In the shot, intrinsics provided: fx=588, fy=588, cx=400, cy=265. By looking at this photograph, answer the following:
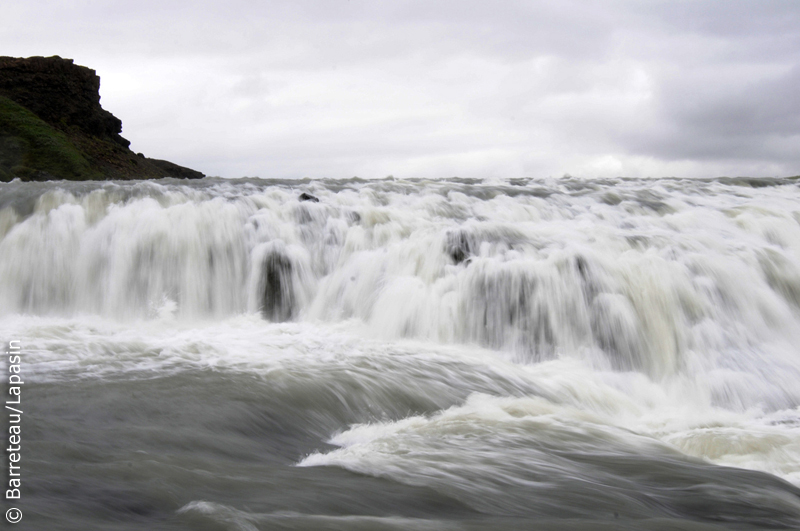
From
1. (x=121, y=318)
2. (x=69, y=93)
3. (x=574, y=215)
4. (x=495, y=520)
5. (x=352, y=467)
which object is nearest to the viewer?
(x=495, y=520)

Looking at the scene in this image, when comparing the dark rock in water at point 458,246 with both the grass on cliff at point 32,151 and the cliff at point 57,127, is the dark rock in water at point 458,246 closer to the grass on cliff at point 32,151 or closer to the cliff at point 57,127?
the cliff at point 57,127

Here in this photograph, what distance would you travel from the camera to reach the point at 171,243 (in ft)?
26.7

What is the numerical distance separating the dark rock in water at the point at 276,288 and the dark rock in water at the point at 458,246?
2169 millimetres

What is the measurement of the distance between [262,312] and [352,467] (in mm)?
4438

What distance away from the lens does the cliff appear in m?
31.0

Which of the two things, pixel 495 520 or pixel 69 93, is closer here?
pixel 495 520

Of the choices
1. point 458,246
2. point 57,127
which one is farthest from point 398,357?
point 57,127

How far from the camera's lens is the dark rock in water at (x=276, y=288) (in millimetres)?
7520

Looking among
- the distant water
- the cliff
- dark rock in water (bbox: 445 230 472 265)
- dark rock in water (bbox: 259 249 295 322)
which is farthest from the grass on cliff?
dark rock in water (bbox: 445 230 472 265)

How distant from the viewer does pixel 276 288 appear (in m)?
7.79

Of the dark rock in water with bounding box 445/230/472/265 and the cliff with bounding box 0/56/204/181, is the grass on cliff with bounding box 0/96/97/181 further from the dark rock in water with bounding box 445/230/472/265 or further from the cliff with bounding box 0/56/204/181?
the dark rock in water with bounding box 445/230/472/265

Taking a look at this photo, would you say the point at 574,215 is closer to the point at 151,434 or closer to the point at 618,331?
the point at 618,331

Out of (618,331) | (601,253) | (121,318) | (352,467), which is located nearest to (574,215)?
(601,253)

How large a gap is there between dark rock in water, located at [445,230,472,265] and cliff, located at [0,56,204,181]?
24.5 metres
